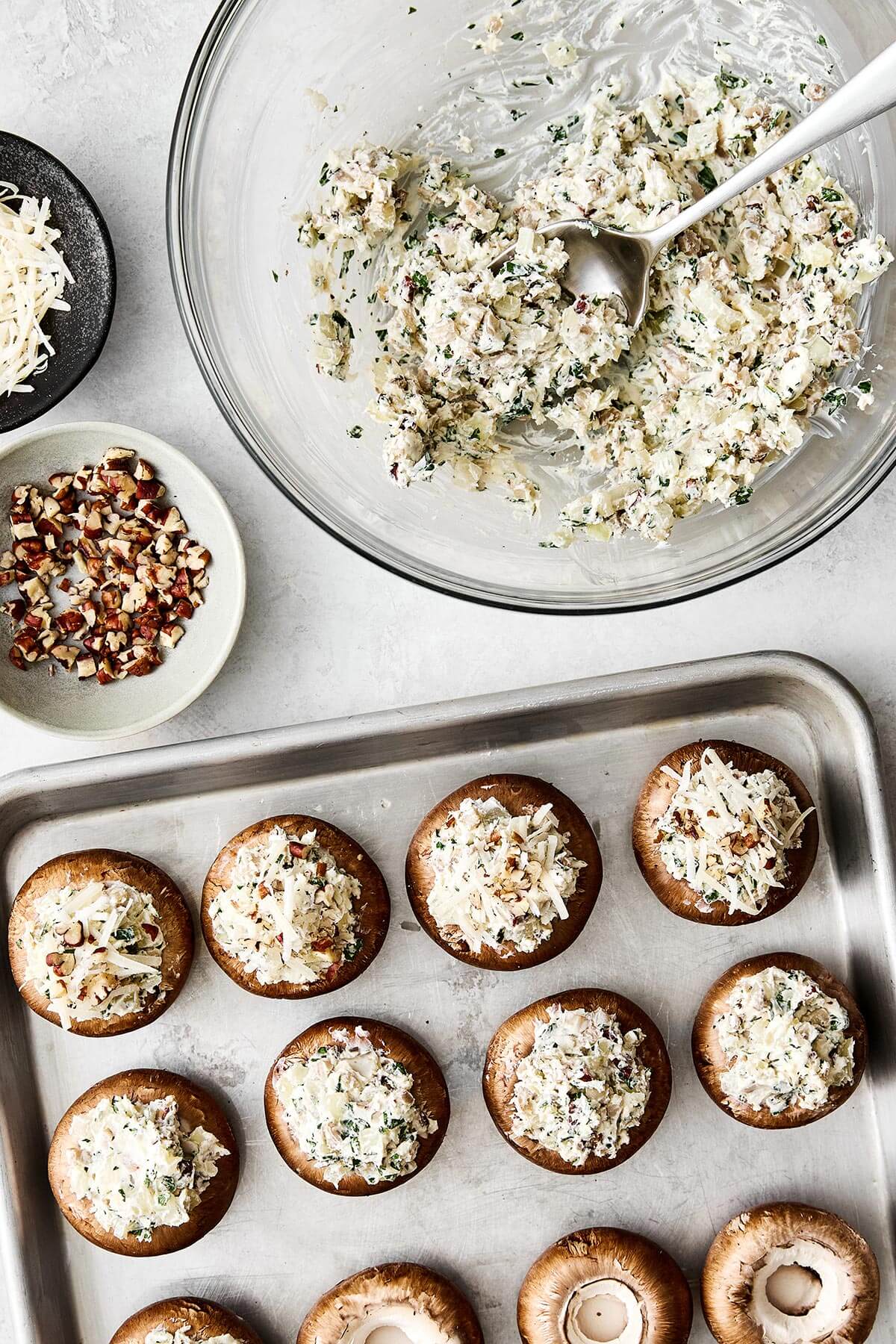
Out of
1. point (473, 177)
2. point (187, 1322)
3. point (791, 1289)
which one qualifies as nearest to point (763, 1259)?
point (791, 1289)

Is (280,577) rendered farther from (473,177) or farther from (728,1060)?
(728,1060)

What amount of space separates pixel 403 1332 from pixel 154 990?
95 centimetres

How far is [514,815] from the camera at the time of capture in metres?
2.59

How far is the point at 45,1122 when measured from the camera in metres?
A: 2.75

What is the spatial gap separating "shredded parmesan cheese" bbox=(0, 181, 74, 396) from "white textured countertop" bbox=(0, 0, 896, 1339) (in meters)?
0.17

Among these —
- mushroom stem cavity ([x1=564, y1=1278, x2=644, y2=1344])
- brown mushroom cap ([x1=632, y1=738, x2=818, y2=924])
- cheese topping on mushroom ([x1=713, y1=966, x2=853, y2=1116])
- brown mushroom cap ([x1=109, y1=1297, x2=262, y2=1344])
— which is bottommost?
mushroom stem cavity ([x1=564, y1=1278, x2=644, y2=1344])

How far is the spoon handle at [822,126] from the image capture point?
189cm

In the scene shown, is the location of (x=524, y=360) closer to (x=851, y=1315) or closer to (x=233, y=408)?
(x=233, y=408)

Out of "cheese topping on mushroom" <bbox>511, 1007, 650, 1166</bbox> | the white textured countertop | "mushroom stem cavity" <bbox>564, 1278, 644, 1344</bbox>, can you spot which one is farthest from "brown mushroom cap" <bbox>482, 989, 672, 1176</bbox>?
the white textured countertop

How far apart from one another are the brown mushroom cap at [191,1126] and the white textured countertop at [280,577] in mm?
776

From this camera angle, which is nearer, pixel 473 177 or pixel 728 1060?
pixel 473 177

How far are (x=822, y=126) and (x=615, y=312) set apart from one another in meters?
0.48

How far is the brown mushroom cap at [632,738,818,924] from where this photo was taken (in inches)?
101

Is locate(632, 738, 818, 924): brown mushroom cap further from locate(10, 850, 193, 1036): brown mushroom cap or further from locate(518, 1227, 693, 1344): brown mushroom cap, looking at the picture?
locate(10, 850, 193, 1036): brown mushroom cap
